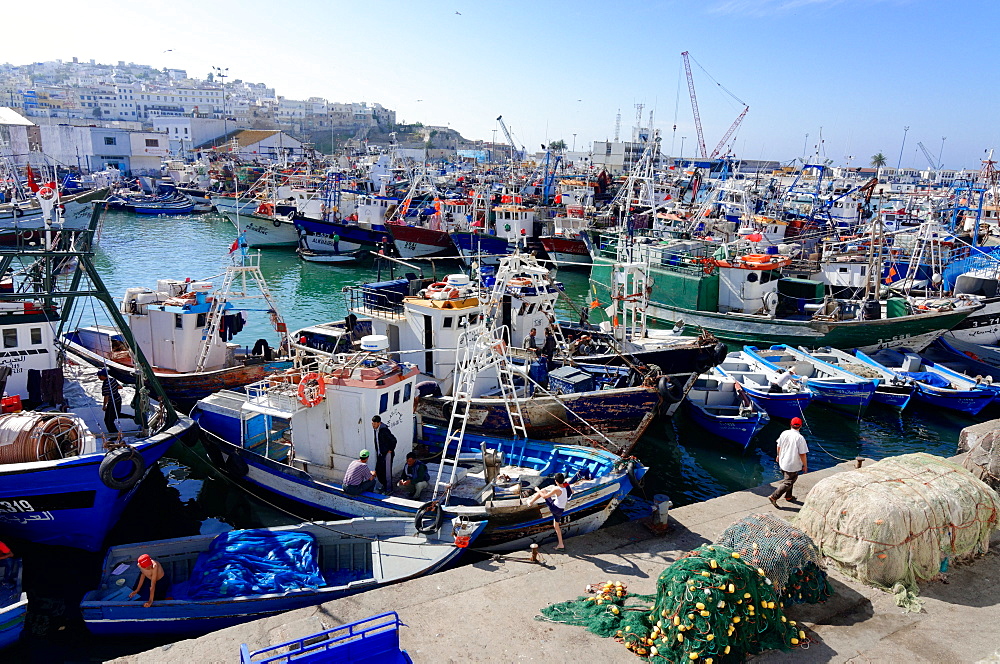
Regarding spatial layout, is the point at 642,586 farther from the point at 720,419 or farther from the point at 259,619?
the point at 720,419

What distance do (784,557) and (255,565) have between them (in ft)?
21.3

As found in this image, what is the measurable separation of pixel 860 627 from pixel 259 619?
6.77 metres

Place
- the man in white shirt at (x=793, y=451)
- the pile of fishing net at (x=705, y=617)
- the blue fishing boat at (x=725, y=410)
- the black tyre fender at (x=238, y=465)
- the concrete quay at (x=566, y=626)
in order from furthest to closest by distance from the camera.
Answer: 1. the blue fishing boat at (x=725, y=410)
2. the black tyre fender at (x=238, y=465)
3. the man in white shirt at (x=793, y=451)
4. the concrete quay at (x=566, y=626)
5. the pile of fishing net at (x=705, y=617)

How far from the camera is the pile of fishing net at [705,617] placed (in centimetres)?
666

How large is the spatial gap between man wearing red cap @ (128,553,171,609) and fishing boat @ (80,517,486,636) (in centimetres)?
10

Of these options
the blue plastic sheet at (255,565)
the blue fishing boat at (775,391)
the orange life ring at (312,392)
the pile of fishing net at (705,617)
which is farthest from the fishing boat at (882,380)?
the blue plastic sheet at (255,565)

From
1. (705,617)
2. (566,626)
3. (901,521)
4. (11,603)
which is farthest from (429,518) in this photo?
(901,521)

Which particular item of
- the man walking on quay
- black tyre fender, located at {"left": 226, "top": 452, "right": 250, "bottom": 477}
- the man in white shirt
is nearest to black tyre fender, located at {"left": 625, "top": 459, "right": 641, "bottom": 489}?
the man in white shirt

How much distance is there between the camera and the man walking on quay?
34.6 ft

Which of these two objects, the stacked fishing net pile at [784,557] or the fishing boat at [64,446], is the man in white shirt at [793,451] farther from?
the fishing boat at [64,446]

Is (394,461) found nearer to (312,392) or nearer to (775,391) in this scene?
(312,392)

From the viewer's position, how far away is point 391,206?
4512cm

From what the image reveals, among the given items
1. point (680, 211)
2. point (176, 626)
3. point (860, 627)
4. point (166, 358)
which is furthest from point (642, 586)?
point (680, 211)

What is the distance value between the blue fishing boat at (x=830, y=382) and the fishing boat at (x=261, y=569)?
12010 millimetres
